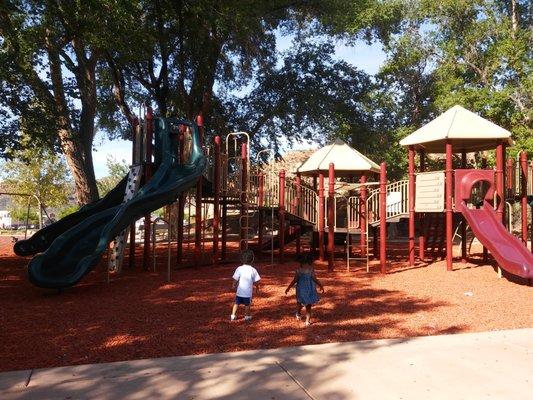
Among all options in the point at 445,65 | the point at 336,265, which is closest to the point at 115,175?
the point at 445,65

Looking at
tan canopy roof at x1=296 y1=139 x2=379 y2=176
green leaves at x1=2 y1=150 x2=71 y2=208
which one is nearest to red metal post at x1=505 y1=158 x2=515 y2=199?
tan canopy roof at x1=296 y1=139 x2=379 y2=176

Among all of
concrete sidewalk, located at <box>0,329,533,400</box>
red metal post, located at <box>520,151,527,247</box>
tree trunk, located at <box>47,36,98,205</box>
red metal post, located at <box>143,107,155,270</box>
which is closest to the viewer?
concrete sidewalk, located at <box>0,329,533,400</box>

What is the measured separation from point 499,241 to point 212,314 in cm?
795

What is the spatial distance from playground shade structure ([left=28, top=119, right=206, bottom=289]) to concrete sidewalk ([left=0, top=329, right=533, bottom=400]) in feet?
16.2

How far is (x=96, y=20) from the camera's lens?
1711cm

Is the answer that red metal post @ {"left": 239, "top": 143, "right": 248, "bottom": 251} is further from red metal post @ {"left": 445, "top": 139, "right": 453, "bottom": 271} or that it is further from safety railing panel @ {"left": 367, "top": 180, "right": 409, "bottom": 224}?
red metal post @ {"left": 445, "top": 139, "right": 453, "bottom": 271}

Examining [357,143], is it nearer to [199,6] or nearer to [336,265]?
[199,6]

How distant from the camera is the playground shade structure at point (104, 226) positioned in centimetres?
996

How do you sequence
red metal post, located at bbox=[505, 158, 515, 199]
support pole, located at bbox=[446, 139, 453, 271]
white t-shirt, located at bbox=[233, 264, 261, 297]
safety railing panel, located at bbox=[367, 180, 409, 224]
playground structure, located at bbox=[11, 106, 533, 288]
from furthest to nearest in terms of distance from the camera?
red metal post, located at bbox=[505, 158, 515, 199], safety railing panel, located at bbox=[367, 180, 409, 224], support pole, located at bbox=[446, 139, 453, 271], playground structure, located at bbox=[11, 106, 533, 288], white t-shirt, located at bbox=[233, 264, 261, 297]

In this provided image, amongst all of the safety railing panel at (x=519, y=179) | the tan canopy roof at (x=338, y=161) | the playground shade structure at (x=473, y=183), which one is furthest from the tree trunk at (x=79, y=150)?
the safety railing panel at (x=519, y=179)

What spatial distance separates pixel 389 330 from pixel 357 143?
2305cm

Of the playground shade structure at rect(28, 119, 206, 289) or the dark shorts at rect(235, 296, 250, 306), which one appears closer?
the dark shorts at rect(235, 296, 250, 306)

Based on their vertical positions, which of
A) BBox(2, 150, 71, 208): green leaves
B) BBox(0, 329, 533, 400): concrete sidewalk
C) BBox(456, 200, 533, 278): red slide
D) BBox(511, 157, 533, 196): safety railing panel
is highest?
BBox(2, 150, 71, 208): green leaves

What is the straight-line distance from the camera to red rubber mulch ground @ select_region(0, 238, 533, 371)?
A: 251 inches
